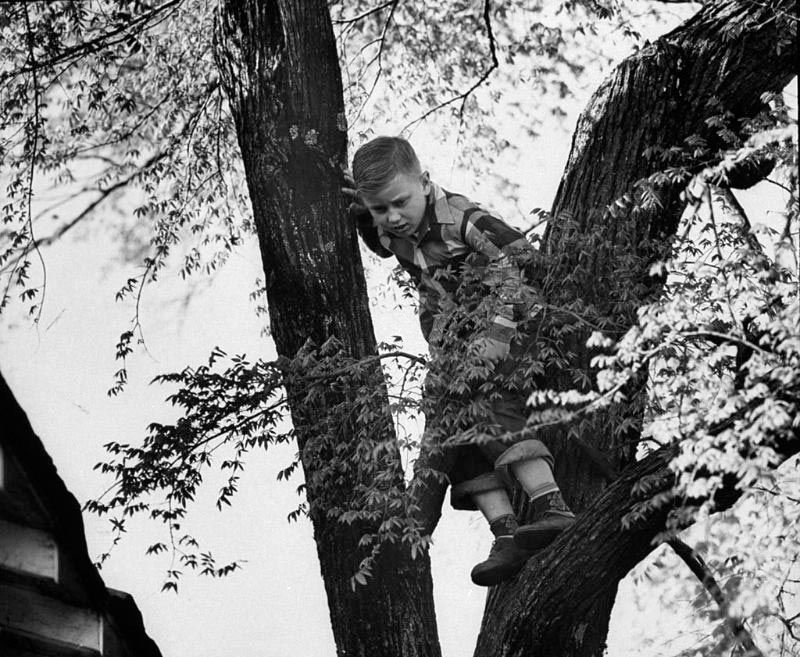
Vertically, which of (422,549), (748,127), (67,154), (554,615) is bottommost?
(554,615)

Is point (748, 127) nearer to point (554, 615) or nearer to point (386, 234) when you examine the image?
point (386, 234)

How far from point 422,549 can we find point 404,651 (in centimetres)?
46

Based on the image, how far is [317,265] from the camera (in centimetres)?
498

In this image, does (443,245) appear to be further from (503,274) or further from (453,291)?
(503,274)

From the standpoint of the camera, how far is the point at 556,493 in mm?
4797

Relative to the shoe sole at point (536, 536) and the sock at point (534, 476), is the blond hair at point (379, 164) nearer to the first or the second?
the sock at point (534, 476)

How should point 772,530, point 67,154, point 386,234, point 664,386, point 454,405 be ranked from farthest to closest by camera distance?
point 67,154 → point 386,234 → point 454,405 → point 664,386 → point 772,530

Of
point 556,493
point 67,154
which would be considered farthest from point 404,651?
point 67,154

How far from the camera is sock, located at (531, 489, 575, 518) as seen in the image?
475 cm

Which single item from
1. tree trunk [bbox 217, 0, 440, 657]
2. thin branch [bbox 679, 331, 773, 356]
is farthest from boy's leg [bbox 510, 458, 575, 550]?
thin branch [bbox 679, 331, 773, 356]

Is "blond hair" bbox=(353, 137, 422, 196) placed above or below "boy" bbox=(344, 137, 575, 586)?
above

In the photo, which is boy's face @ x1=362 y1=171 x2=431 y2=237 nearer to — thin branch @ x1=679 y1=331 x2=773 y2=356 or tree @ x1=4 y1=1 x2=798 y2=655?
tree @ x1=4 y1=1 x2=798 y2=655

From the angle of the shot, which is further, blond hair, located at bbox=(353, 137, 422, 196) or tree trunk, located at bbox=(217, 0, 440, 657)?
blond hair, located at bbox=(353, 137, 422, 196)

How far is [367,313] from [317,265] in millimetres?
308
